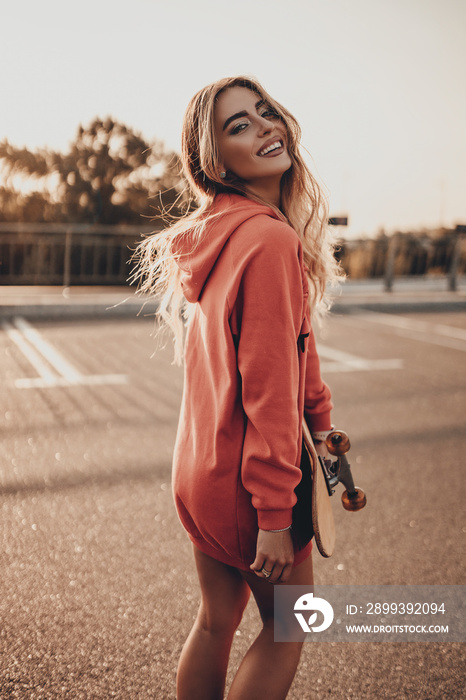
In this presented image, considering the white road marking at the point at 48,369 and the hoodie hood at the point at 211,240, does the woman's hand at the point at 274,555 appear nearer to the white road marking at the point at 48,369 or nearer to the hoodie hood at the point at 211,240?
the hoodie hood at the point at 211,240

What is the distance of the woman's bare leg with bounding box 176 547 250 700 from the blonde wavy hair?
27.2 inches

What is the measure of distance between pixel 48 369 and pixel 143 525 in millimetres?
Result: 3358

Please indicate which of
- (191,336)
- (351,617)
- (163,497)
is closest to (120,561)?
(163,497)

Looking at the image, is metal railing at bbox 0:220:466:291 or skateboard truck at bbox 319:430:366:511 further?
metal railing at bbox 0:220:466:291

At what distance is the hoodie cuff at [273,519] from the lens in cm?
135

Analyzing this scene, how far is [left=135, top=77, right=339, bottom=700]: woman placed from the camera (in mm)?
1321

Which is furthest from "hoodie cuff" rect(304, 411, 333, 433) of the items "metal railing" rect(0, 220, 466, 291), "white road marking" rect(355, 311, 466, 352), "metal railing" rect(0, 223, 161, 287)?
"metal railing" rect(0, 223, 161, 287)

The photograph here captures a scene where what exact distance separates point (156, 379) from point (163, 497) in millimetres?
2575

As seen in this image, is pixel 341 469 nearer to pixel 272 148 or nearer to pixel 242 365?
pixel 242 365

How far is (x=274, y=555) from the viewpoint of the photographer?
4.47 ft

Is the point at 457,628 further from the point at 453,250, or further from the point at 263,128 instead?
the point at 453,250

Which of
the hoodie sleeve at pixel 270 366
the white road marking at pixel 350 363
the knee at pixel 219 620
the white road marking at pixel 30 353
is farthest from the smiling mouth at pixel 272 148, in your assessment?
the white road marking at pixel 350 363

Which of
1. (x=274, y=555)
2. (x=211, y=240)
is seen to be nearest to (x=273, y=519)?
(x=274, y=555)

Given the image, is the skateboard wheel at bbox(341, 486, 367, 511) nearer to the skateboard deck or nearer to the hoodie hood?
the skateboard deck
